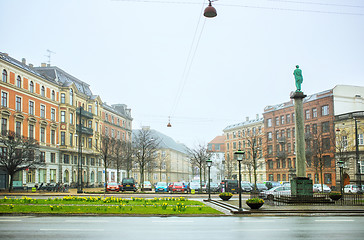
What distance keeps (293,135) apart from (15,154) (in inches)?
2023

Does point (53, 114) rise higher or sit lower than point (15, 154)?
higher

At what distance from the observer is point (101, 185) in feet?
242

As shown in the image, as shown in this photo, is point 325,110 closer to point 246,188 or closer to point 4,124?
point 246,188

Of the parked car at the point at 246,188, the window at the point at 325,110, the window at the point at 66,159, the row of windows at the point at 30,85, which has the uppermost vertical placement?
the row of windows at the point at 30,85

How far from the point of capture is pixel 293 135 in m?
74.9

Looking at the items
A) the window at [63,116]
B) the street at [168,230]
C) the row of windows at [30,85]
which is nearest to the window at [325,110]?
the window at [63,116]

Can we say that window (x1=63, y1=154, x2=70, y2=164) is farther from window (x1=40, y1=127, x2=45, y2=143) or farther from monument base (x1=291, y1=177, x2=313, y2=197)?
monument base (x1=291, y1=177, x2=313, y2=197)

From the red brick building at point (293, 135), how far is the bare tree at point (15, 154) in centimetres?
3684

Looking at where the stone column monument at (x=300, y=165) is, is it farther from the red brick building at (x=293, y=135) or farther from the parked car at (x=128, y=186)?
the red brick building at (x=293, y=135)

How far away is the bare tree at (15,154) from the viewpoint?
42281 millimetres

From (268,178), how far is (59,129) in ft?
144

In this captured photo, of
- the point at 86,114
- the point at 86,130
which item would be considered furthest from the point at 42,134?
the point at 86,114

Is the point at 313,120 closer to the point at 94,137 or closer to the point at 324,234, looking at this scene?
the point at 94,137

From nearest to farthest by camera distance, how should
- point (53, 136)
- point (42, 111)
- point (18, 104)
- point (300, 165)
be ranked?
point (300, 165) → point (18, 104) → point (42, 111) → point (53, 136)
